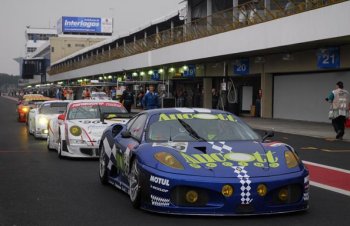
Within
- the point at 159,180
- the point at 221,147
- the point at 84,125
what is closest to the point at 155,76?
the point at 84,125

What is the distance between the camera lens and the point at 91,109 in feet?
43.9

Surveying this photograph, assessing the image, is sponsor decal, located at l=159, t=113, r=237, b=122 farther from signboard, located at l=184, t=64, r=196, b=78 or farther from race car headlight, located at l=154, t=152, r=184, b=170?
signboard, located at l=184, t=64, r=196, b=78

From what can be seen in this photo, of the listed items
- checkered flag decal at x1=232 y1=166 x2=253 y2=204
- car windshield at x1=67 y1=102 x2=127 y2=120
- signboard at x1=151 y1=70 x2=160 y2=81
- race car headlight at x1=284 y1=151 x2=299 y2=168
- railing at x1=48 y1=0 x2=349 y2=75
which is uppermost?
railing at x1=48 y1=0 x2=349 y2=75

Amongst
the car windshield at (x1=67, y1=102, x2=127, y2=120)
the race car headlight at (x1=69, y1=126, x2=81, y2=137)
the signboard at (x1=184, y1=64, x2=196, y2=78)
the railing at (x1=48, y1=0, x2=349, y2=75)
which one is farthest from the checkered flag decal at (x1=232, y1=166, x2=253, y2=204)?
the signboard at (x1=184, y1=64, x2=196, y2=78)

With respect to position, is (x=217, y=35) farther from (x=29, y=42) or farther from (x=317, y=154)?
→ (x=29, y=42)

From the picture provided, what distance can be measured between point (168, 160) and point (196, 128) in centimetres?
116

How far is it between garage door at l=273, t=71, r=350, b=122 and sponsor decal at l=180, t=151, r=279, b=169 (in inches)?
793

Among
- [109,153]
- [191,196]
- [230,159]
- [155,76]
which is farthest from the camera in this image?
[155,76]

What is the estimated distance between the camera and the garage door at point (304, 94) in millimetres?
27219

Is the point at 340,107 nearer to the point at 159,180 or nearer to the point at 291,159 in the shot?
the point at 291,159

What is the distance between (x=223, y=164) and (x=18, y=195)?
319 cm

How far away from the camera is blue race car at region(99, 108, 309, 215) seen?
20.0ft

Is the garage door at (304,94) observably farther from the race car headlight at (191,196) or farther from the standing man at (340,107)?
the race car headlight at (191,196)

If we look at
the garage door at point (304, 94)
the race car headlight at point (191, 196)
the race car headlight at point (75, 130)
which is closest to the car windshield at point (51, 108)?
the race car headlight at point (75, 130)
